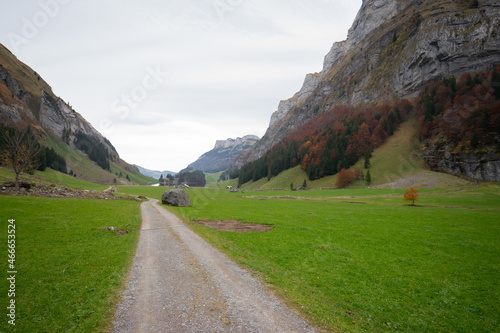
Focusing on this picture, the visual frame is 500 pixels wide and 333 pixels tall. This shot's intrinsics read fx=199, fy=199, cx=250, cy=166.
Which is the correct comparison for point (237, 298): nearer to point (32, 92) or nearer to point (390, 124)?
point (390, 124)

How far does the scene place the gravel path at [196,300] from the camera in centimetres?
784

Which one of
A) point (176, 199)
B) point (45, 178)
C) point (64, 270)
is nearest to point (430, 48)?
point (176, 199)

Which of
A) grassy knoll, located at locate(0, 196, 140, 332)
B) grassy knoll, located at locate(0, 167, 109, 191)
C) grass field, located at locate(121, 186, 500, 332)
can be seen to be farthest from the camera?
grassy knoll, located at locate(0, 167, 109, 191)

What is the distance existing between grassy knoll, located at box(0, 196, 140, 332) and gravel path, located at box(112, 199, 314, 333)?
95cm

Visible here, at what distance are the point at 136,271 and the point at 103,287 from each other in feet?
8.38

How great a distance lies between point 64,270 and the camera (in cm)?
1208

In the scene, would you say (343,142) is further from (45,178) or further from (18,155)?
(45,178)

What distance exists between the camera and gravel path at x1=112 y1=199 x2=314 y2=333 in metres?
7.84

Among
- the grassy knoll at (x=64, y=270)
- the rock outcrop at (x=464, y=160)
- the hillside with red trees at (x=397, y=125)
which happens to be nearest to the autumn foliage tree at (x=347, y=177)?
the hillside with red trees at (x=397, y=125)

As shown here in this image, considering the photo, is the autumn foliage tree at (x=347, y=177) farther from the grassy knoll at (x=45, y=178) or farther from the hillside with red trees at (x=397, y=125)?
the grassy knoll at (x=45, y=178)

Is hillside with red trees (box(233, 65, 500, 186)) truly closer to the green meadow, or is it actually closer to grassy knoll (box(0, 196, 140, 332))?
the green meadow

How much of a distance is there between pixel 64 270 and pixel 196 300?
353 inches

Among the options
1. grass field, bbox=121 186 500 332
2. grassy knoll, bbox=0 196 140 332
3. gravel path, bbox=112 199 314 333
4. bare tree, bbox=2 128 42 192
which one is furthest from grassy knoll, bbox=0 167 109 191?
grass field, bbox=121 186 500 332

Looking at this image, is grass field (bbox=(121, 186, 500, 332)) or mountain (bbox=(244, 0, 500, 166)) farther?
mountain (bbox=(244, 0, 500, 166))
